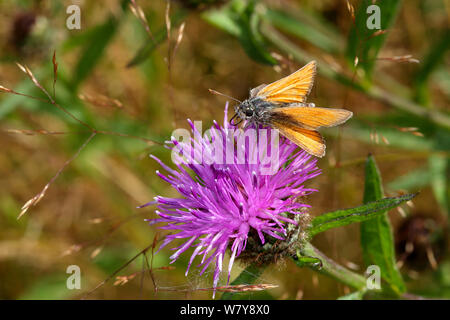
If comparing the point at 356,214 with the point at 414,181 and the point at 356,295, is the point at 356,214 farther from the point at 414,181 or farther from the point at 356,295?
the point at 414,181

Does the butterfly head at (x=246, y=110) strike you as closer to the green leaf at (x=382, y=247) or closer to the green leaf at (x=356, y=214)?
Result: the green leaf at (x=356, y=214)

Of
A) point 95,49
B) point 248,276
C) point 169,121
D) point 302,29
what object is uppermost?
point 302,29

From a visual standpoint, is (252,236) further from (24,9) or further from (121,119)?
(24,9)

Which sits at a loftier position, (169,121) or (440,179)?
(169,121)

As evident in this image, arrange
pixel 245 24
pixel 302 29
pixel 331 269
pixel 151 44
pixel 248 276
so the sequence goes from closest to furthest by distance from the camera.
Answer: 1. pixel 248 276
2. pixel 331 269
3. pixel 245 24
4. pixel 151 44
5. pixel 302 29

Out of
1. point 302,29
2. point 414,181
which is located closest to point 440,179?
point 414,181

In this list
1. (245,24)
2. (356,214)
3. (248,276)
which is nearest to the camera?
(356,214)

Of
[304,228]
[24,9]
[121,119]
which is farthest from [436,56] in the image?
[24,9]
